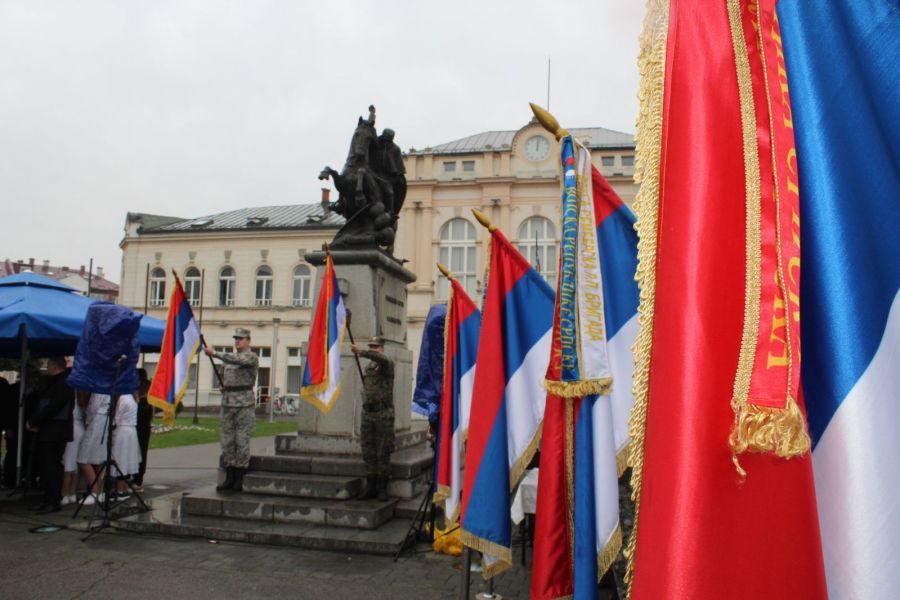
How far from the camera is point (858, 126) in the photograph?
1.33 meters

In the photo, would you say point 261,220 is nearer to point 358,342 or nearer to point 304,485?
point 358,342

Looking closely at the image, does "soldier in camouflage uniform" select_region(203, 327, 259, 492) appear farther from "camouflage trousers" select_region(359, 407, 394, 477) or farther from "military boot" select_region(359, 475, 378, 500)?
"military boot" select_region(359, 475, 378, 500)

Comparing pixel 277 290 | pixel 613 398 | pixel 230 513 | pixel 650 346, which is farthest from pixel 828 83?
pixel 277 290

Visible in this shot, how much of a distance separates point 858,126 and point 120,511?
8.52 m

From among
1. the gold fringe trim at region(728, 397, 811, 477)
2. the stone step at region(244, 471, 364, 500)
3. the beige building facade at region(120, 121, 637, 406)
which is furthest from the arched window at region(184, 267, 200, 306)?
the gold fringe trim at region(728, 397, 811, 477)

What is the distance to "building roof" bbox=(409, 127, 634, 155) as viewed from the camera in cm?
3491

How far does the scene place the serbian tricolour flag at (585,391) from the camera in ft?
8.14

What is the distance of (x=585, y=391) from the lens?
2.50 metres

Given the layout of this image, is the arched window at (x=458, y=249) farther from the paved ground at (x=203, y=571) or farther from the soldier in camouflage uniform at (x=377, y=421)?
the paved ground at (x=203, y=571)

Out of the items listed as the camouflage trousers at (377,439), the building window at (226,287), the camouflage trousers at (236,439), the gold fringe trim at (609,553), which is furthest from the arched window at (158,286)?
the gold fringe trim at (609,553)

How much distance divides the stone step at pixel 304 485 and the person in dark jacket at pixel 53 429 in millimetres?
2564

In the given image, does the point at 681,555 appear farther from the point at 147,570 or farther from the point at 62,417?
the point at 62,417

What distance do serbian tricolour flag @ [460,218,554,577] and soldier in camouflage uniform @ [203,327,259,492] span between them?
4559 millimetres

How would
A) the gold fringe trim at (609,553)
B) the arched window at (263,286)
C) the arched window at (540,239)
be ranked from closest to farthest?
the gold fringe trim at (609,553) → the arched window at (540,239) → the arched window at (263,286)
